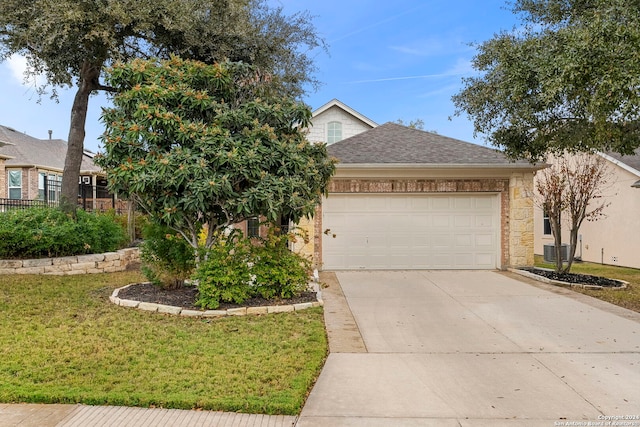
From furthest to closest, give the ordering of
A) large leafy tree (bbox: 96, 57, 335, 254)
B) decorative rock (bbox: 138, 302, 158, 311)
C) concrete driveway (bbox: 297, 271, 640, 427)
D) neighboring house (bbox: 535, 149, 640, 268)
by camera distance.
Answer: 1. neighboring house (bbox: 535, 149, 640, 268)
2. decorative rock (bbox: 138, 302, 158, 311)
3. large leafy tree (bbox: 96, 57, 335, 254)
4. concrete driveway (bbox: 297, 271, 640, 427)

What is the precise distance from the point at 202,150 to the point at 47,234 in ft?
18.8

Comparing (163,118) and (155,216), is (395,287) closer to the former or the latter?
(155,216)

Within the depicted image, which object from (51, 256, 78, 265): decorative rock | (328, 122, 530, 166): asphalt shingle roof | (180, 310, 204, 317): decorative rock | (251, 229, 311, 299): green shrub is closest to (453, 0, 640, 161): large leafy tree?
(328, 122, 530, 166): asphalt shingle roof

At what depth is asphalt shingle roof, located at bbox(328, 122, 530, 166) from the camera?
11.4 m

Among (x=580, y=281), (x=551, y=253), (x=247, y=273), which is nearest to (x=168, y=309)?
(x=247, y=273)

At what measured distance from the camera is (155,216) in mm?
7055

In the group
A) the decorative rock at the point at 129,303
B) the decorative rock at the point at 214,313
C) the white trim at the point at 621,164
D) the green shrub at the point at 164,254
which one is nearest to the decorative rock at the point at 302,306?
the decorative rock at the point at 214,313

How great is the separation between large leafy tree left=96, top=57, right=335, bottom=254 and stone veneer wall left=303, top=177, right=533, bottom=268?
4.40 m

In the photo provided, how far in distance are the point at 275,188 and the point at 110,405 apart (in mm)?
3573

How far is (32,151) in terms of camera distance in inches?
875

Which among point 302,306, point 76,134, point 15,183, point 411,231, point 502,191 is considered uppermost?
point 76,134

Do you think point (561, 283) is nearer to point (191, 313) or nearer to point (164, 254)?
point (191, 313)

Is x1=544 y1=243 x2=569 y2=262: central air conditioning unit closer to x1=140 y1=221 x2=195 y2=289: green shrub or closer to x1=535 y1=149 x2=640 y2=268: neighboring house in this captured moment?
x1=535 y1=149 x2=640 y2=268: neighboring house

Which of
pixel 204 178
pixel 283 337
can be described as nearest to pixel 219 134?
pixel 204 178
